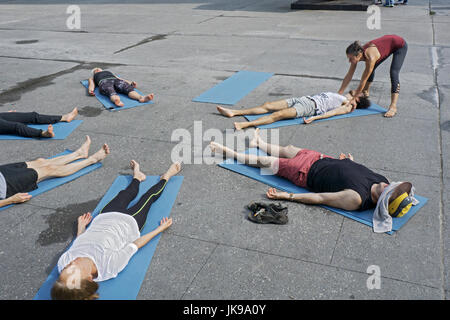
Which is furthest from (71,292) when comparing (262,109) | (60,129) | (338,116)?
(338,116)

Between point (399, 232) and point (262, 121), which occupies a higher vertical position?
point (262, 121)

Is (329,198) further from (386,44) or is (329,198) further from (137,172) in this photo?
(386,44)

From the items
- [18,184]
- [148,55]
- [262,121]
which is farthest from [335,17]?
[18,184]

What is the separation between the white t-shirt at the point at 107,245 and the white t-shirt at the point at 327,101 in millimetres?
3947

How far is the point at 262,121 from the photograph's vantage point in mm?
6113

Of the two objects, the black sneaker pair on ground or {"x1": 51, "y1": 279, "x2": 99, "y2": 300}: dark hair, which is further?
the black sneaker pair on ground

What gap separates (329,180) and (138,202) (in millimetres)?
2060

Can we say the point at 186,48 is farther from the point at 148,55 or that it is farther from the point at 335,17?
the point at 335,17

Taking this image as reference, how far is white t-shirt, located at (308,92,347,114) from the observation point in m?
6.38

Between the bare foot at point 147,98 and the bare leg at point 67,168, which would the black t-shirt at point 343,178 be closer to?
the bare leg at point 67,168

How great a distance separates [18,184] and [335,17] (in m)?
15.1

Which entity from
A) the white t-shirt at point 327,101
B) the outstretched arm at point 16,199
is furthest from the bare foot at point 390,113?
the outstretched arm at point 16,199

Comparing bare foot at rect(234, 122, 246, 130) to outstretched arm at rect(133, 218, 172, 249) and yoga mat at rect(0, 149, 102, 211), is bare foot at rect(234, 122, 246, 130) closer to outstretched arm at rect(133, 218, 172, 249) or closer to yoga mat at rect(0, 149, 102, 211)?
yoga mat at rect(0, 149, 102, 211)

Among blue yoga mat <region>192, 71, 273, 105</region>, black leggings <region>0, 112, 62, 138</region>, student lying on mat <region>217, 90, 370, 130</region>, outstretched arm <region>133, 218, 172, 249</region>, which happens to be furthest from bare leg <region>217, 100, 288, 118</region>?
outstretched arm <region>133, 218, 172, 249</region>
